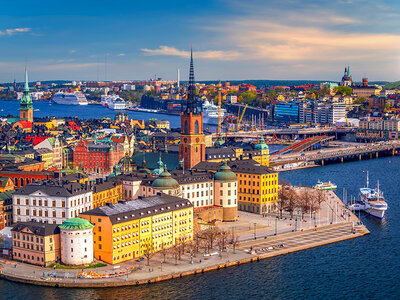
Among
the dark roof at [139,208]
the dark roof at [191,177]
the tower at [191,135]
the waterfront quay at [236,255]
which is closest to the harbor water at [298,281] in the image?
the waterfront quay at [236,255]

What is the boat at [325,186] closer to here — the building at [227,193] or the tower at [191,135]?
the tower at [191,135]

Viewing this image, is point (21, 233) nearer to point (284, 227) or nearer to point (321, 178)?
point (284, 227)

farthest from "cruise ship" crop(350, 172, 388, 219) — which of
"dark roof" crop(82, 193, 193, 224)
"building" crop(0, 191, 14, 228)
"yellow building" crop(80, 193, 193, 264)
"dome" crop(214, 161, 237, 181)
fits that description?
"building" crop(0, 191, 14, 228)

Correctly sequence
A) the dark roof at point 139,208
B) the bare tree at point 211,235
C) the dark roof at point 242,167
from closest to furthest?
the dark roof at point 139,208 → the bare tree at point 211,235 → the dark roof at point 242,167

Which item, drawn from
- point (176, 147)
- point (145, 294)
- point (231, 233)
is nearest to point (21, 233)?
point (145, 294)

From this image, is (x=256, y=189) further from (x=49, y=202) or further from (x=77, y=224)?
(x=77, y=224)
